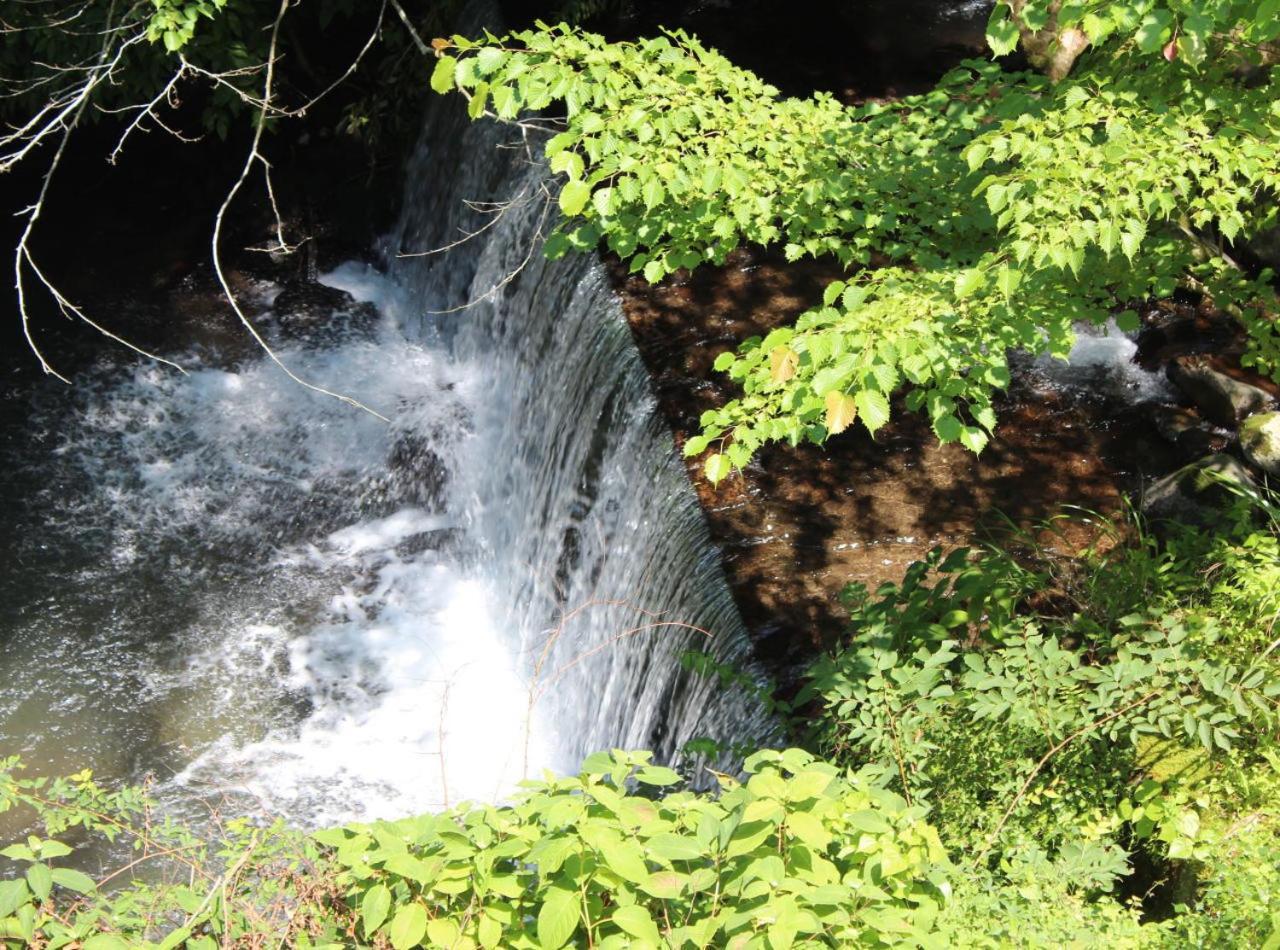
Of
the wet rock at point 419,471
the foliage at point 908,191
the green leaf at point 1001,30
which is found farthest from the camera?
the wet rock at point 419,471

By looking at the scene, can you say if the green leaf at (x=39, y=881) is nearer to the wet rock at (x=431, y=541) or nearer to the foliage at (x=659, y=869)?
the foliage at (x=659, y=869)

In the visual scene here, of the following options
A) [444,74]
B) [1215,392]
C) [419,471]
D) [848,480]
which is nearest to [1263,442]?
[1215,392]

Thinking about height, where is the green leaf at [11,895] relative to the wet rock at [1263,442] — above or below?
below

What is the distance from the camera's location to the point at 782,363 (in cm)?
352

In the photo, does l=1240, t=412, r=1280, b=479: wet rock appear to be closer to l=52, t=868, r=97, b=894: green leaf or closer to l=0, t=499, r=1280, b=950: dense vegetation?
l=0, t=499, r=1280, b=950: dense vegetation

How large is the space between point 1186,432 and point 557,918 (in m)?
4.84

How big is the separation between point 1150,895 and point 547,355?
188 inches

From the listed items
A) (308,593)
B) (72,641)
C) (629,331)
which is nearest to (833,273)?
(629,331)

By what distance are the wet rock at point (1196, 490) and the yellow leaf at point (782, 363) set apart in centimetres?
274

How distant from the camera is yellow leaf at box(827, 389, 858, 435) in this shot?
3297mm

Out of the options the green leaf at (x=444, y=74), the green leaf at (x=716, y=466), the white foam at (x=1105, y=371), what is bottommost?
the green leaf at (x=716, y=466)

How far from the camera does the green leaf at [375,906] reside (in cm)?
265

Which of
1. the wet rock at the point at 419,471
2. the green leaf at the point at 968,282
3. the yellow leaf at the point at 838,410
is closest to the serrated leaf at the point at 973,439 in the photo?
the green leaf at the point at 968,282

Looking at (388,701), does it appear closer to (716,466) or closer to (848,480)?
(848,480)
